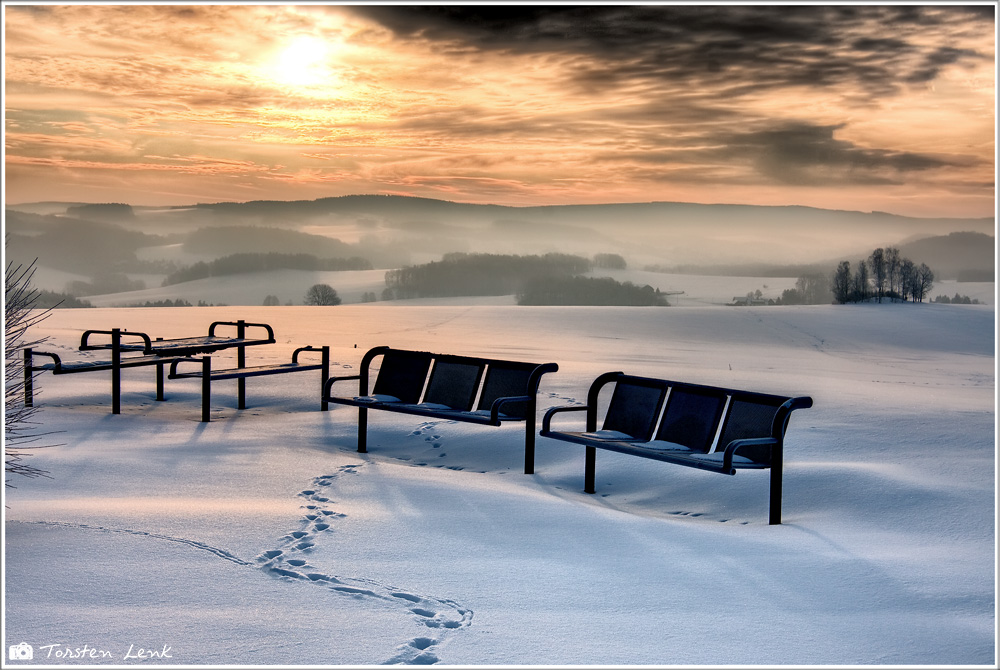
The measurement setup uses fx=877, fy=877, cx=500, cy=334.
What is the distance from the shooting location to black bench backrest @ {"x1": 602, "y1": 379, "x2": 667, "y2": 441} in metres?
6.80

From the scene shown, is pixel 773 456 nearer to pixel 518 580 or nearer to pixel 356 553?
pixel 518 580

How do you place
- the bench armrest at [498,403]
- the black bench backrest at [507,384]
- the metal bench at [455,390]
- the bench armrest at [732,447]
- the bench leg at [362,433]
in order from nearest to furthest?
the bench armrest at [732,447] → the bench armrest at [498,403] → the metal bench at [455,390] → the black bench backrest at [507,384] → the bench leg at [362,433]

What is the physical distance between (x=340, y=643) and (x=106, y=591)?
131 cm

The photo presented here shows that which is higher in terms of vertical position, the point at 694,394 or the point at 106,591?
the point at 694,394

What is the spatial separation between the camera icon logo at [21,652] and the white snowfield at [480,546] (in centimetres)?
4

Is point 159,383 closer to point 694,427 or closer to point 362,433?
point 362,433

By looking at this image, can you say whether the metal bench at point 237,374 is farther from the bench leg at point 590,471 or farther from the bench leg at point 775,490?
the bench leg at point 775,490

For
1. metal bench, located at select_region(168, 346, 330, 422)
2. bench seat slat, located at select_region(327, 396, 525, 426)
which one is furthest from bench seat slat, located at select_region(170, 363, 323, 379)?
bench seat slat, located at select_region(327, 396, 525, 426)

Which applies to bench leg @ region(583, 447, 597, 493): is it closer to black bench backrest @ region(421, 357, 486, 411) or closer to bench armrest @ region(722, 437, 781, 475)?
bench armrest @ region(722, 437, 781, 475)

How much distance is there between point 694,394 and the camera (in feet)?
21.4

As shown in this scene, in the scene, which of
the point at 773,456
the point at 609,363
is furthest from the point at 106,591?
the point at 609,363

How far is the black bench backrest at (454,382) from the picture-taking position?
27.2 ft

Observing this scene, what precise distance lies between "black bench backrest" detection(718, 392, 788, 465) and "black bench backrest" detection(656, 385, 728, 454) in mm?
82

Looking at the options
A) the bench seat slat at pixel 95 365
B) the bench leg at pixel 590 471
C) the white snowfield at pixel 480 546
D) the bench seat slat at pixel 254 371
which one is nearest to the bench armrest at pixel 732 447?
the white snowfield at pixel 480 546
